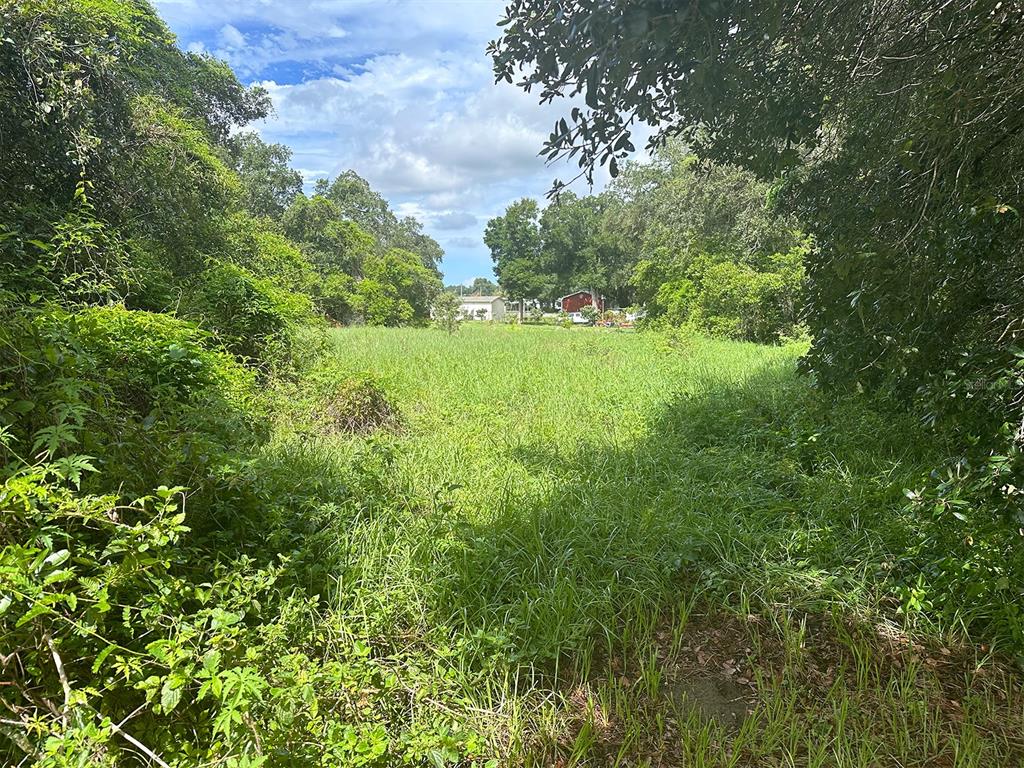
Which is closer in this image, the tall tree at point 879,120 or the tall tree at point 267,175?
the tall tree at point 879,120

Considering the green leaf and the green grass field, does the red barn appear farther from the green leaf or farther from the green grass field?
the green leaf

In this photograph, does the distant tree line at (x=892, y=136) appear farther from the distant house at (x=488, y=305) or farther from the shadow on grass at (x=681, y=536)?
the distant house at (x=488, y=305)

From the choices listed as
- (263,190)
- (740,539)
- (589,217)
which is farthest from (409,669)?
(589,217)

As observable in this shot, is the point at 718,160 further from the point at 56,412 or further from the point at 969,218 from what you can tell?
the point at 56,412

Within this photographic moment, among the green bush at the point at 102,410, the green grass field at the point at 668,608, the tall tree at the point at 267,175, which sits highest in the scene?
the tall tree at the point at 267,175

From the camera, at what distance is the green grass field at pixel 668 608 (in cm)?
183

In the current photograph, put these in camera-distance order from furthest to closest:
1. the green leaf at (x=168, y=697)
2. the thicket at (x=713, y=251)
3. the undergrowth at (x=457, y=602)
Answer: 1. the thicket at (x=713, y=251)
2. the undergrowth at (x=457, y=602)
3. the green leaf at (x=168, y=697)

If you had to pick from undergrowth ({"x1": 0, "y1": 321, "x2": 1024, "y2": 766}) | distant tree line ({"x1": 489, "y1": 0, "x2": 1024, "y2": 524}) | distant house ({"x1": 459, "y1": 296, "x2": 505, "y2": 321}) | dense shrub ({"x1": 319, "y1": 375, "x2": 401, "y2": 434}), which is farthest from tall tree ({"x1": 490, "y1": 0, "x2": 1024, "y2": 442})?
distant house ({"x1": 459, "y1": 296, "x2": 505, "y2": 321})

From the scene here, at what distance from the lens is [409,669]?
2008 millimetres

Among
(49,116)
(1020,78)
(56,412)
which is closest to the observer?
(56,412)

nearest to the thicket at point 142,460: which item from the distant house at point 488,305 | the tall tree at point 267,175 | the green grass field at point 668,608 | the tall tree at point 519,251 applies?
the green grass field at point 668,608

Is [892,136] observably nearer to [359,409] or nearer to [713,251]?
[359,409]

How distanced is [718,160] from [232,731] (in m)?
3.89

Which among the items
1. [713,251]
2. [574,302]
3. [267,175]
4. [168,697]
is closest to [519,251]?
[574,302]
